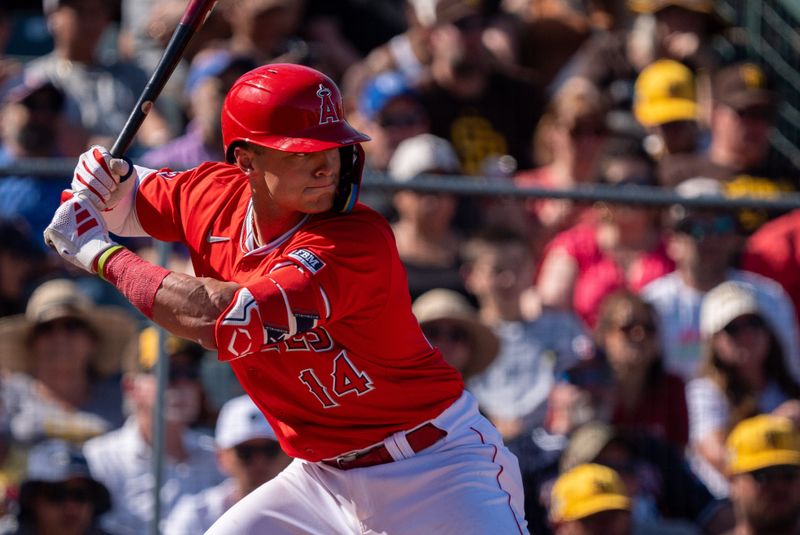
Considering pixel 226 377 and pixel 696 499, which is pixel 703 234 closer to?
pixel 696 499

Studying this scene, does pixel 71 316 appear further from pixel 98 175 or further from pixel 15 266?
pixel 98 175

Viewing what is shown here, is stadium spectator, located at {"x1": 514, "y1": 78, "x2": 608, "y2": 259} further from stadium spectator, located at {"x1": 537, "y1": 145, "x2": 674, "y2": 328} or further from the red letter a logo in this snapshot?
the red letter a logo

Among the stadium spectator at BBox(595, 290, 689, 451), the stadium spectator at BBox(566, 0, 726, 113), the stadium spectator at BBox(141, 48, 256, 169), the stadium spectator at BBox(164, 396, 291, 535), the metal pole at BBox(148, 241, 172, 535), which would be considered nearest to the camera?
the metal pole at BBox(148, 241, 172, 535)

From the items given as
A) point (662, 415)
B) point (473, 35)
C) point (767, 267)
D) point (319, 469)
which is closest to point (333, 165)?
→ point (319, 469)

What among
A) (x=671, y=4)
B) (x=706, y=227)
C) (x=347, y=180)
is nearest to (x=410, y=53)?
(x=671, y=4)

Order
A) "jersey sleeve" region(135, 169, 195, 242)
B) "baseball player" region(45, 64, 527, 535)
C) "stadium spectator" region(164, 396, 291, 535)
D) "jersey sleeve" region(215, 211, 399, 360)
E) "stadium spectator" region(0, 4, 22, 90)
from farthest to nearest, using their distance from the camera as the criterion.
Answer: "stadium spectator" region(0, 4, 22, 90)
"stadium spectator" region(164, 396, 291, 535)
"jersey sleeve" region(135, 169, 195, 242)
"baseball player" region(45, 64, 527, 535)
"jersey sleeve" region(215, 211, 399, 360)

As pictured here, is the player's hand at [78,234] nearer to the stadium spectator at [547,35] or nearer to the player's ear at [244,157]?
the player's ear at [244,157]

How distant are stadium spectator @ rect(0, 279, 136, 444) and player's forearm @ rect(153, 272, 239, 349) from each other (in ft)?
6.79

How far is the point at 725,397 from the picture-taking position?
6219mm

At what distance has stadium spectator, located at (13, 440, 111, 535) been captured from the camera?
18.8 feet

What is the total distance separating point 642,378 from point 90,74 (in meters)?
3.36

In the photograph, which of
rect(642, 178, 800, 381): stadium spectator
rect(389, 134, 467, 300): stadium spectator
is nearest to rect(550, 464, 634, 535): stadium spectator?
rect(642, 178, 800, 381): stadium spectator

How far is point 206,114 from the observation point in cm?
702

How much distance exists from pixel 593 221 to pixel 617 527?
4.95ft
